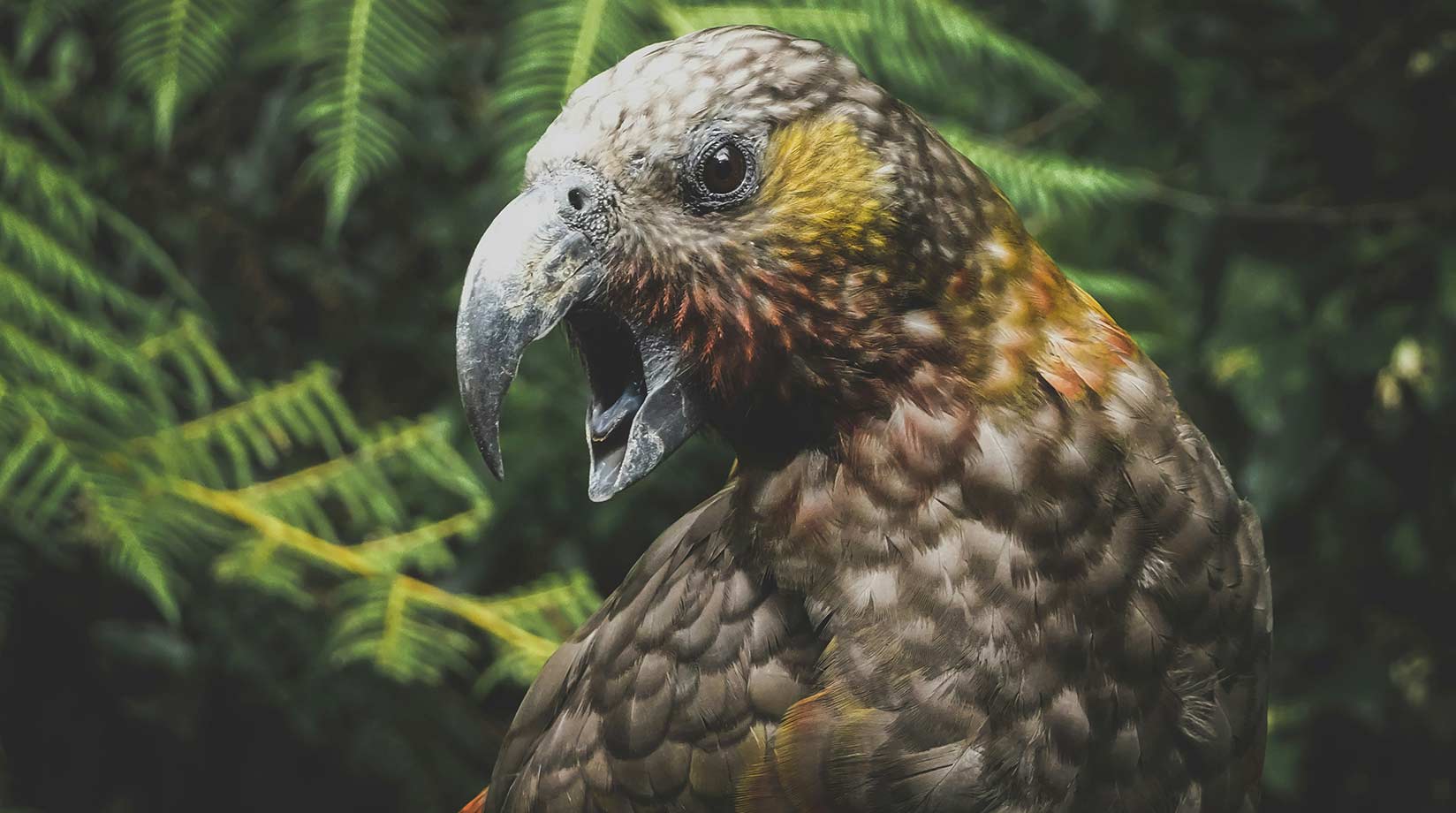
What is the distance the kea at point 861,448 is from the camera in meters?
1.11

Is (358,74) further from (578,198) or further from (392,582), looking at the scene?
(578,198)

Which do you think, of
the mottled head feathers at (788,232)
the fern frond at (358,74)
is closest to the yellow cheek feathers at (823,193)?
the mottled head feathers at (788,232)

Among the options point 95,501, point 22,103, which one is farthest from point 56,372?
point 22,103

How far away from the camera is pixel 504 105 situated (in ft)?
6.28

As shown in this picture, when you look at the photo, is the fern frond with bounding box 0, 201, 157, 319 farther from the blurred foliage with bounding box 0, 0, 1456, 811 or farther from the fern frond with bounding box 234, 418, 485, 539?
the fern frond with bounding box 234, 418, 485, 539

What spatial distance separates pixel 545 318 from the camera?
1.10 meters

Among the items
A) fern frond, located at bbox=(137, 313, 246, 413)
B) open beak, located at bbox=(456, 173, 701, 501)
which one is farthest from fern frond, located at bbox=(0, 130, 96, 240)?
open beak, located at bbox=(456, 173, 701, 501)

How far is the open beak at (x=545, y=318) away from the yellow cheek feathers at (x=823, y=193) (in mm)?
143

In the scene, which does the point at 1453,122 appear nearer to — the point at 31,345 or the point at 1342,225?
the point at 1342,225

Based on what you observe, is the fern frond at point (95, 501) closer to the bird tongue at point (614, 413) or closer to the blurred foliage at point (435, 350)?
the blurred foliage at point (435, 350)

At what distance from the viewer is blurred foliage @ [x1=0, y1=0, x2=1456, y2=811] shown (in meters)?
2.05

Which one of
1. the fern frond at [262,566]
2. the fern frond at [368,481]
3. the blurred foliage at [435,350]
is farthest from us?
the fern frond at [368,481]

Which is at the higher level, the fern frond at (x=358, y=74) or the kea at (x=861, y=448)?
the fern frond at (x=358, y=74)

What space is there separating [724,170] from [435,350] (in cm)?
177
